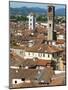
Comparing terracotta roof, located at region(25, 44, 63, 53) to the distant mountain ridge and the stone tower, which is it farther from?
the distant mountain ridge

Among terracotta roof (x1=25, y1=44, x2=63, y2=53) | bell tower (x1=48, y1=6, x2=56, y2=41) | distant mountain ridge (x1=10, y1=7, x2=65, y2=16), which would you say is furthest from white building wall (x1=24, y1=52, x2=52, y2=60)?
distant mountain ridge (x1=10, y1=7, x2=65, y2=16)

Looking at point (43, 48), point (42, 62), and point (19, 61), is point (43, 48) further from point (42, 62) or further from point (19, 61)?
point (19, 61)

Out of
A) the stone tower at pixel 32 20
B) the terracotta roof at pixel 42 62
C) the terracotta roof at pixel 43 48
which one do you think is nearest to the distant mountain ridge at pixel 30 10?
the stone tower at pixel 32 20

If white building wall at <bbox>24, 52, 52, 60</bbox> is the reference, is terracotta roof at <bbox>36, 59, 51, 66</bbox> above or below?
below

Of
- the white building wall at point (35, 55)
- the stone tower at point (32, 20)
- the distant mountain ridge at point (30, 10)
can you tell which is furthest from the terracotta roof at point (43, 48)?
the distant mountain ridge at point (30, 10)

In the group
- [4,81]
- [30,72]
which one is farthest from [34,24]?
[4,81]

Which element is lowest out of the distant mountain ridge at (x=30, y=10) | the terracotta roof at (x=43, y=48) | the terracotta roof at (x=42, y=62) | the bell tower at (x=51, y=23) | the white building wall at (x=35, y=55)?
the terracotta roof at (x=42, y=62)

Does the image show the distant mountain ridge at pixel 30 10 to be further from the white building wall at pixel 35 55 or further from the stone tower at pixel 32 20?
the white building wall at pixel 35 55

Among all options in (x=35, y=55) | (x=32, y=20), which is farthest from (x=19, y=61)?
(x=32, y=20)

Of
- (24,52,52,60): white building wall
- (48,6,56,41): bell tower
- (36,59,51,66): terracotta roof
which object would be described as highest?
(48,6,56,41): bell tower

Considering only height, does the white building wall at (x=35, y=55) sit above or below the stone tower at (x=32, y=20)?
below

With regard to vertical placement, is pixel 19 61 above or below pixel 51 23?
below
